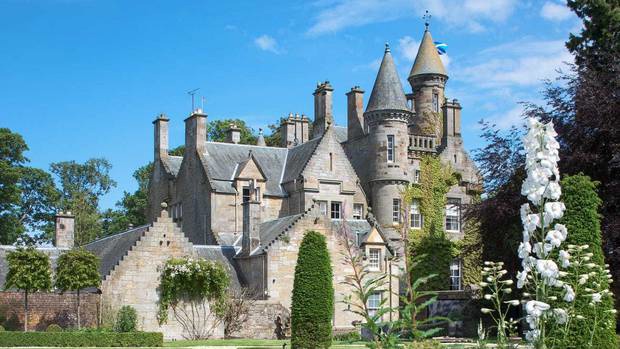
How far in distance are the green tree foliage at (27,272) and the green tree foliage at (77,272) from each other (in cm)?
56

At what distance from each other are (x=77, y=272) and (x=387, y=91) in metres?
23.3

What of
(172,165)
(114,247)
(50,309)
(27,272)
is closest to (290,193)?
(172,165)

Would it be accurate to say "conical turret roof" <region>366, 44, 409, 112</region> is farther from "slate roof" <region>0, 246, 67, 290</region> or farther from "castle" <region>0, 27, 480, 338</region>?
"slate roof" <region>0, 246, 67, 290</region>

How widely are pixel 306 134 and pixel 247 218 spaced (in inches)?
720

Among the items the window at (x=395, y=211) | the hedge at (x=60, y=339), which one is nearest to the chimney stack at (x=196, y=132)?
the window at (x=395, y=211)

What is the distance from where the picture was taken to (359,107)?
187 feet

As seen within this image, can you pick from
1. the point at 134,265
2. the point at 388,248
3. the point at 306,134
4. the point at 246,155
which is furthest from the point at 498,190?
the point at 306,134

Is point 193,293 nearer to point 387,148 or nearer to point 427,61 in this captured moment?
point 387,148

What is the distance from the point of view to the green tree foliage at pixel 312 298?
1087 inches

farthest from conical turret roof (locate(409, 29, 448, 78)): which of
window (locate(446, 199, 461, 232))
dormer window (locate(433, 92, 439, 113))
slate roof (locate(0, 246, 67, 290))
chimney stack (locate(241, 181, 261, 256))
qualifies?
slate roof (locate(0, 246, 67, 290))

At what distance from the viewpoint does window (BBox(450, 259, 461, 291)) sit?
174 feet

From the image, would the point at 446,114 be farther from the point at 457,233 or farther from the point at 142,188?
the point at 142,188

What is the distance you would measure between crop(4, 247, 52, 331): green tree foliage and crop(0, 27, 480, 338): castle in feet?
8.66

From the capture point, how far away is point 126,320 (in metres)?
36.9
